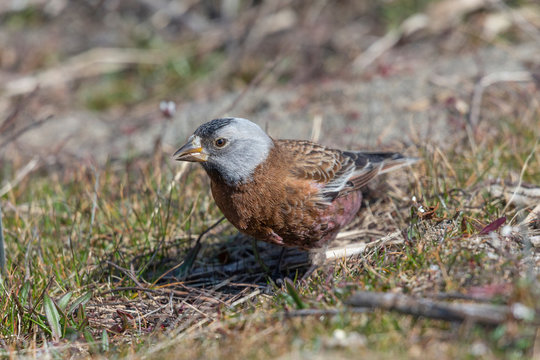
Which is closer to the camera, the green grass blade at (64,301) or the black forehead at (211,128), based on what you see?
the green grass blade at (64,301)

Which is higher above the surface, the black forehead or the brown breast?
the black forehead

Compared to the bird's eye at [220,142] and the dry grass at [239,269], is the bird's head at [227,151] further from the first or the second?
the dry grass at [239,269]

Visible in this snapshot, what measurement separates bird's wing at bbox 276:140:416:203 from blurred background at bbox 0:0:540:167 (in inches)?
25.7

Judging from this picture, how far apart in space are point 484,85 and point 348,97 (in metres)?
1.62

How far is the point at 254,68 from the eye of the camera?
356 inches

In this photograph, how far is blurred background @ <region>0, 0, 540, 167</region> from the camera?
6852 mm

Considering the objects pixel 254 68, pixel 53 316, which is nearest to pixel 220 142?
pixel 53 316

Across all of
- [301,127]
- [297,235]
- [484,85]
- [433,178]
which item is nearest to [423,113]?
[484,85]

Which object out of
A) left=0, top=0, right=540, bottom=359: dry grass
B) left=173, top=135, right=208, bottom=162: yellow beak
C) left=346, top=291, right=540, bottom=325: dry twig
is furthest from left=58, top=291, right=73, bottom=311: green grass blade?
left=346, top=291, right=540, bottom=325: dry twig

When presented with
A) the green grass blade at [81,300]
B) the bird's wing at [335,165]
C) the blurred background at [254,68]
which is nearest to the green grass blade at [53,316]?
the green grass blade at [81,300]

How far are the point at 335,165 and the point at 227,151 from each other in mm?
957

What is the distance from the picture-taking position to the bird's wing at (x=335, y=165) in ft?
14.7

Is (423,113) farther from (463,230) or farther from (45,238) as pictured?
(45,238)

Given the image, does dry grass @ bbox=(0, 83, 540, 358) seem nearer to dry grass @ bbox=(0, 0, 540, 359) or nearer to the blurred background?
dry grass @ bbox=(0, 0, 540, 359)
